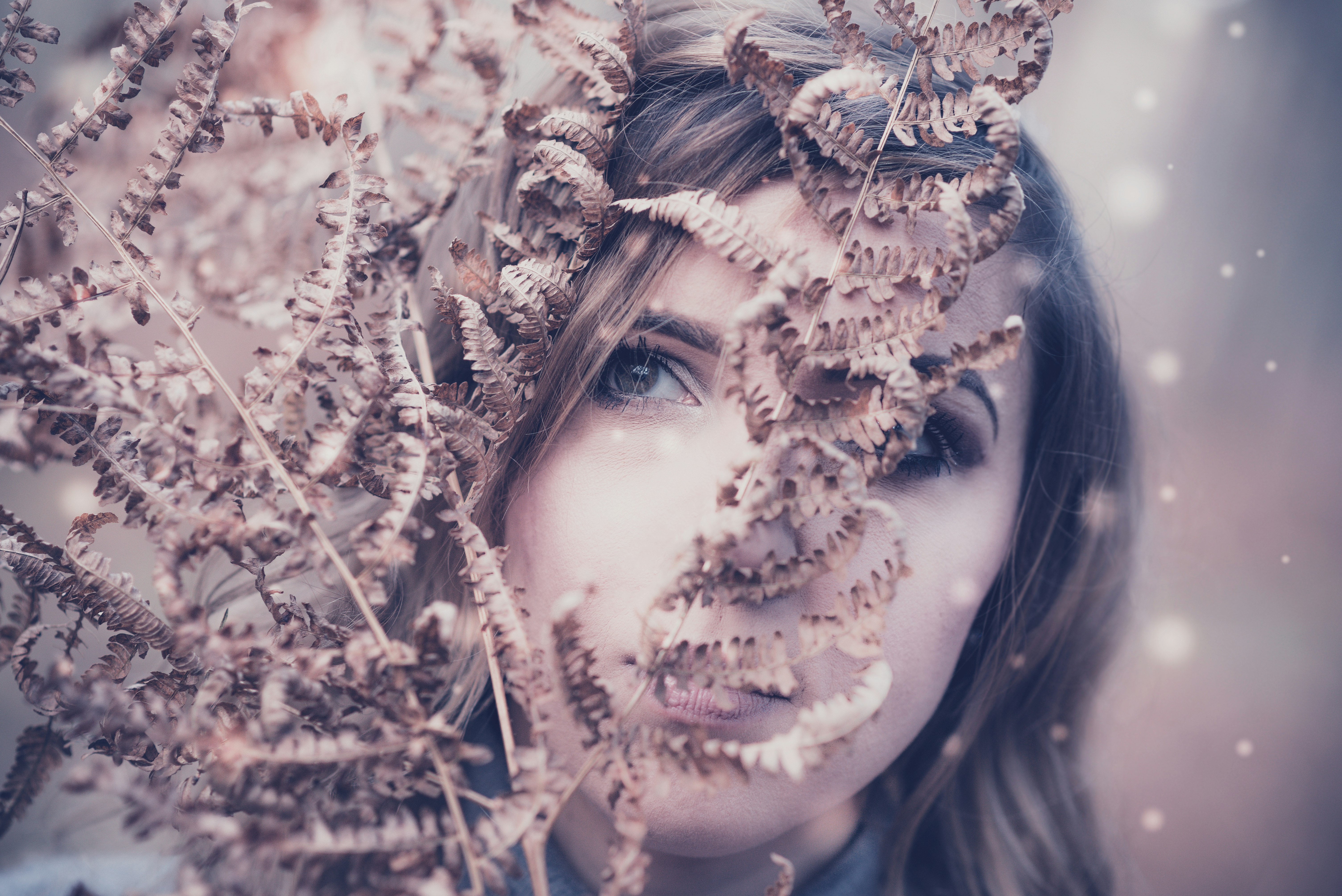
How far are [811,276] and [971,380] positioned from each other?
325 millimetres

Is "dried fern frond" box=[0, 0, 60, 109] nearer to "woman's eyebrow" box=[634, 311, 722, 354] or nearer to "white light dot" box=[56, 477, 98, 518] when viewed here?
"woman's eyebrow" box=[634, 311, 722, 354]

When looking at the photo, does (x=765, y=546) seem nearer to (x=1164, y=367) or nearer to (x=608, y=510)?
(x=608, y=510)

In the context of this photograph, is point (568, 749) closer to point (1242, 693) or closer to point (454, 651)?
point (454, 651)

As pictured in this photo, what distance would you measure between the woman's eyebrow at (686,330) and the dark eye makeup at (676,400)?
0.03 m

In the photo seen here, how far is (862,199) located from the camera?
2.13 ft

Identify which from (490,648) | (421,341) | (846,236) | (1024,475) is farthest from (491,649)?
(1024,475)

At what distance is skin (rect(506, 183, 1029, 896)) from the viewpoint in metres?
0.78

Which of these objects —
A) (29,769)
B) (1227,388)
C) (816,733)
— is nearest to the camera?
(816,733)

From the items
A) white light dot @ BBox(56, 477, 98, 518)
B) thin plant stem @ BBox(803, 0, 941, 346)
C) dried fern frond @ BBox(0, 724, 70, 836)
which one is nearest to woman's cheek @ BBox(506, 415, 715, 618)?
thin plant stem @ BBox(803, 0, 941, 346)

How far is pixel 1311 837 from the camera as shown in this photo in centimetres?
142

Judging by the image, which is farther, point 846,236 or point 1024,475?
point 1024,475

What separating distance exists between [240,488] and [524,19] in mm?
592

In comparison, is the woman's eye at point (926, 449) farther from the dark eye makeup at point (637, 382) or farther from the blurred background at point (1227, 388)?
the blurred background at point (1227, 388)

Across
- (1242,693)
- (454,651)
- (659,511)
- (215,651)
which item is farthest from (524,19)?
(1242,693)
